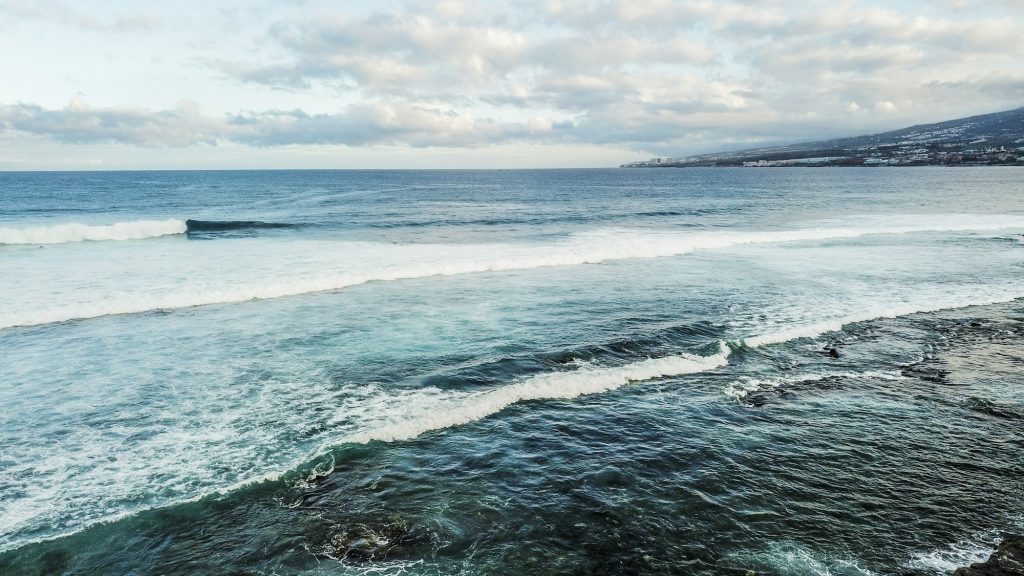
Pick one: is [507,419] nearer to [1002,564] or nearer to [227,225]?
[1002,564]

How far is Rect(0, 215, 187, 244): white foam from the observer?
3966 centimetres

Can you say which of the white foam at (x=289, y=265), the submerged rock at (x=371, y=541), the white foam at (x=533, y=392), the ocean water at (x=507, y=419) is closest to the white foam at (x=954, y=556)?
the ocean water at (x=507, y=419)

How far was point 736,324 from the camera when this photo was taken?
65.0 ft

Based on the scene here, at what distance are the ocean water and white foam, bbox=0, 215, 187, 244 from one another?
10993mm

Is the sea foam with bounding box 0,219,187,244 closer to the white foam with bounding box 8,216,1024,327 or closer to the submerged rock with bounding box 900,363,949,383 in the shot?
the white foam with bounding box 8,216,1024,327

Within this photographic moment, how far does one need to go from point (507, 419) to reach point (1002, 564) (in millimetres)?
8439

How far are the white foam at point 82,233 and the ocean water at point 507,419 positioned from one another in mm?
10993

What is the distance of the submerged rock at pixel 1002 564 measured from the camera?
24.5ft

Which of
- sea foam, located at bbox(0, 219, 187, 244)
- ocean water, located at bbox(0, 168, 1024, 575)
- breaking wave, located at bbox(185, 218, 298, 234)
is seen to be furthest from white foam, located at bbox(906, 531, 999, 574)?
breaking wave, located at bbox(185, 218, 298, 234)

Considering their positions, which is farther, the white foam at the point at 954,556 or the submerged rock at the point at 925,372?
the submerged rock at the point at 925,372

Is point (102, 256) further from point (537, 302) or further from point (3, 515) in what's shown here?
point (3, 515)

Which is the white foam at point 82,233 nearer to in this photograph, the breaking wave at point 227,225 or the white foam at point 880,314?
the breaking wave at point 227,225

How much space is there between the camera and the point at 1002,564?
25.0 feet

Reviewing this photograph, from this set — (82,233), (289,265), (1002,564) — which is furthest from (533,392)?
(82,233)
